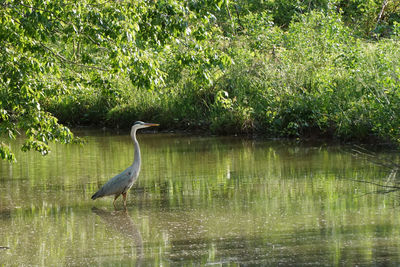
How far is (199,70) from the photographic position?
9969 mm

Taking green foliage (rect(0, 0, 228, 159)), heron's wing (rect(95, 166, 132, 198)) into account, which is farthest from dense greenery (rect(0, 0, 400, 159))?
heron's wing (rect(95, 166, 132, 198))

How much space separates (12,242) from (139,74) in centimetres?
281

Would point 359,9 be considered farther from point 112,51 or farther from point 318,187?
point 112,51

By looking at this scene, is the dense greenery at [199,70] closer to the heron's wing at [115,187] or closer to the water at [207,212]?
the heron's wing at [115,187]

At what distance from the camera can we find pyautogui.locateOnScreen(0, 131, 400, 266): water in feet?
23.3

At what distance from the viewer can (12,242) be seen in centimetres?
798

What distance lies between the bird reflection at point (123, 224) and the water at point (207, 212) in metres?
0.01

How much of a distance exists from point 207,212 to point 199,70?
81.1 inches

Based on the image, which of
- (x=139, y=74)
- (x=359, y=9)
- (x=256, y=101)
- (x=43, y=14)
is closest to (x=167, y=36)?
(x=139, y=74)

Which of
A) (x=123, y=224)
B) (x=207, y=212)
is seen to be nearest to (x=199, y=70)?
(x=207, y=212)

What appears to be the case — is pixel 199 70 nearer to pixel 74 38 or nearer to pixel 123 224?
pixel 74 38

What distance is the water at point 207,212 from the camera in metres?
7.10

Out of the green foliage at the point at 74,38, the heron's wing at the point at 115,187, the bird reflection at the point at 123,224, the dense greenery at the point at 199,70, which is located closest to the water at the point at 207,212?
the bird reflection at the point at 123,224

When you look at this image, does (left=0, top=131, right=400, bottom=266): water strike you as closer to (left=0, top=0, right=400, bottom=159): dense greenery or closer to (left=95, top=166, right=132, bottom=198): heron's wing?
(left=95, top=166, right=132, bottom=198): heron's wing
